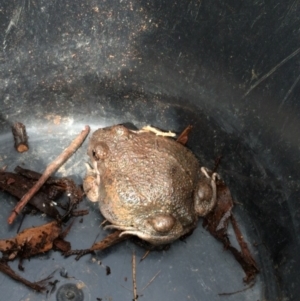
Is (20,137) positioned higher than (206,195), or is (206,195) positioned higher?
(206,195)

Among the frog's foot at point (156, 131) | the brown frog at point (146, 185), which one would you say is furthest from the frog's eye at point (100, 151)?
the frog's foot at point (156, 131)

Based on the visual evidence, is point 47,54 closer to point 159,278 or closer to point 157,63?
point 157,63

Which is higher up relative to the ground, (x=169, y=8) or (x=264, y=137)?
(x=169, y=8)

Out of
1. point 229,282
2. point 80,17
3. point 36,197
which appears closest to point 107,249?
point 36,197

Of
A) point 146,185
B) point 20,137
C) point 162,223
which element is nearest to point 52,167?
point 20,137

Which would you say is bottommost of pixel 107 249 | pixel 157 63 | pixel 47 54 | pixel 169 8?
pixel 107 249

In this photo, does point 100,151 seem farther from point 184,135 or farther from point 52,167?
point 184,135

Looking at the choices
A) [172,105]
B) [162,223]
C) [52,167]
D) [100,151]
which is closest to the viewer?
[162,223]
